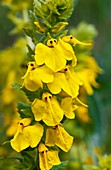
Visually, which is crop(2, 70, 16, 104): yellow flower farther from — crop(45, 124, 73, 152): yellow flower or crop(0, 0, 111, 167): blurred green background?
crop(45, 124, 73, 152): yellow flower

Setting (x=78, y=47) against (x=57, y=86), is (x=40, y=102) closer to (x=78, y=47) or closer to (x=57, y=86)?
(x=57, y=86)

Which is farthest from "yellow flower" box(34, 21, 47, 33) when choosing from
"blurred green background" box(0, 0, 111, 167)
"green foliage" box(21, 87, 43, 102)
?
"blurred green background" box(0, 0, 111, 167)

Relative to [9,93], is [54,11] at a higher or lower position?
lower

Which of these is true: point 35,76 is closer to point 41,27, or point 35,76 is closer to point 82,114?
point 41,27

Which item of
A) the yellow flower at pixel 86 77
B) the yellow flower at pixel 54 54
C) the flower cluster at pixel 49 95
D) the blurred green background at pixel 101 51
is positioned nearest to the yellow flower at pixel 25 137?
the flower cluster at pixel 49 95

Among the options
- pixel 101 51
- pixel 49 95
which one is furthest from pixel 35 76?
pixel 101 51

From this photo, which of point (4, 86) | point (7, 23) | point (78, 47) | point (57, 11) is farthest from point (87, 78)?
point (7, 23)

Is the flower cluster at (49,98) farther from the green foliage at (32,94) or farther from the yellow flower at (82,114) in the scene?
the yellow flower at (82,114)
